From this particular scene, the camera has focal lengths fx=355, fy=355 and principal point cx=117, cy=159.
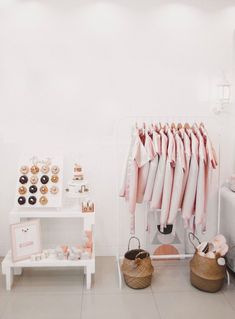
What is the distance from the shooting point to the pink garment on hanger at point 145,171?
10.0 feet

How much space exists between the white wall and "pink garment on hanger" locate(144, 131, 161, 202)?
1.59ft

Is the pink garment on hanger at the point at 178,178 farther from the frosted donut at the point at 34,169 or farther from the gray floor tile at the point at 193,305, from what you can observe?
the frosted donut at the point at 34,169

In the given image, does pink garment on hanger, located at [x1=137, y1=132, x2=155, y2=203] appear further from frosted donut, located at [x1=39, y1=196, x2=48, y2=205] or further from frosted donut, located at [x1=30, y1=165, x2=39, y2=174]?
frosted donut, located at [x1=30, y1=165, x2=39, y2=174]

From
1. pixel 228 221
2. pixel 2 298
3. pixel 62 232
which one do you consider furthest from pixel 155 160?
pixel 2 298

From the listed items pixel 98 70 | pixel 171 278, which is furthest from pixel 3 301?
pixel 98 70

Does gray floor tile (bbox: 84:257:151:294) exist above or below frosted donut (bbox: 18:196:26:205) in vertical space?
below

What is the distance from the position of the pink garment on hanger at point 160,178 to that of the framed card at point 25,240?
3.54ft

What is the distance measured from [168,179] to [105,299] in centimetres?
112

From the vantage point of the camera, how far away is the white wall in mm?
3500

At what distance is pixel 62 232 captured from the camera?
12.2 ft

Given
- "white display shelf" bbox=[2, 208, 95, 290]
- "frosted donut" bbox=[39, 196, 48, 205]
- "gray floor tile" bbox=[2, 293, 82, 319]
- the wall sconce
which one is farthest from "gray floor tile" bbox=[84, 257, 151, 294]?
the wall sconce

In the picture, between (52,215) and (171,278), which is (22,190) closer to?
(52,215)

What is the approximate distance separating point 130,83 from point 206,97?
0.80 metres

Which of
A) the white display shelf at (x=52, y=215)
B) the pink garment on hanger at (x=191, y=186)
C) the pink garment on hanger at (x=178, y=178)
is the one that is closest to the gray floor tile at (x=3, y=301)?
the white display shelf at (x=52, y=215)
